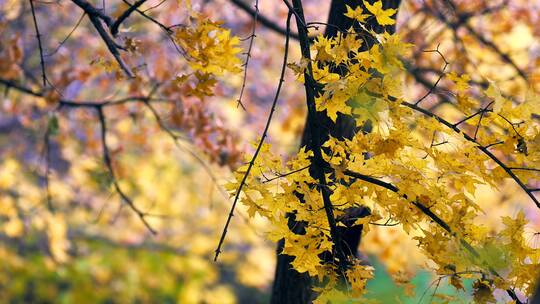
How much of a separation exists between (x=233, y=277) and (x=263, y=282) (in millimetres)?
1014

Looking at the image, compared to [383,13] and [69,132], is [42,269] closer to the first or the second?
[69,132]

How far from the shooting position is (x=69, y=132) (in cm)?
680

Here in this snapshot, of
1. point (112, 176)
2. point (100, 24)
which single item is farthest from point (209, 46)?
point (112, 176)

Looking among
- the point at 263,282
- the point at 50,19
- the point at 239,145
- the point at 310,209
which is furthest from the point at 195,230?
the point at 310,209

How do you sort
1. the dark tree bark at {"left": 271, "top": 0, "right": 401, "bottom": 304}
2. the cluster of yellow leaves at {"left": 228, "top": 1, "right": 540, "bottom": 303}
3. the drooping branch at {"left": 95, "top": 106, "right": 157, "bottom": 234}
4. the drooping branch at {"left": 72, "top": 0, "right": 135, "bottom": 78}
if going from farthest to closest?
the drooping branch at {"left": 95, "top": 106, "right": 157, "bottom": 234}
the dark tree bark at {"left": 271, "top": 0, "right": 401, "bottom": 304}
the drooping branch at {"left": 72, "top": 0, "right": 135, "bottom": 78}
the cluster of yellow leaves at {"left": 228, "top": 1, "right": 540, "bottom": 303}

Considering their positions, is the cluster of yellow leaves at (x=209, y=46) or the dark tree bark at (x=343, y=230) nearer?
the cluster of yellow leaves at (x=209, y=46)

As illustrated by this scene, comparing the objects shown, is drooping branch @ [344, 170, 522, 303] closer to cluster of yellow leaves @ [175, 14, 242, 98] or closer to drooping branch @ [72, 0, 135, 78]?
cluster of yellow leaves @ [175, 14, 242, 98]

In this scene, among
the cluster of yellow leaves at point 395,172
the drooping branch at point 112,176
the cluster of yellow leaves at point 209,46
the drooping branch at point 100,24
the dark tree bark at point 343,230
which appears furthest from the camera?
the drooping branch at point 112,176

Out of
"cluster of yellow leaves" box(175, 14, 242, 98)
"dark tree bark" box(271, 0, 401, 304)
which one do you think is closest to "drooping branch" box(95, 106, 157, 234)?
"dark tree bark" box(271, 0, 401, 304)

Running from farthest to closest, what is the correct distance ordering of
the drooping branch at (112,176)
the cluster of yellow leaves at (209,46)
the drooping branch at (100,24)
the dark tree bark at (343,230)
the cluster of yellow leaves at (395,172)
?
the drooping branch at (112,176), the dark tree bark at (343,230), the drooping branch at (100,24), the cluster of yellow leaves at (209,46), the cluster of yellow leaves at (395,172)

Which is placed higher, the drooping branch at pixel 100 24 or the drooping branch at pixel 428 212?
the drooping branch at pixel 100 24

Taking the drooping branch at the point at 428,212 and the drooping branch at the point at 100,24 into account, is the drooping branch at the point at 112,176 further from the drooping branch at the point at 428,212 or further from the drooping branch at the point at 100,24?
the drooping branch at the point at 428,212

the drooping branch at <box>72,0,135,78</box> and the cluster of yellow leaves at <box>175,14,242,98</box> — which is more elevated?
the drooping branch at <box>72,0,135,78</box>

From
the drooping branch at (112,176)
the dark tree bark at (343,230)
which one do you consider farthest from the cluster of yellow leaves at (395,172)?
the drooping branch at (112,176)
